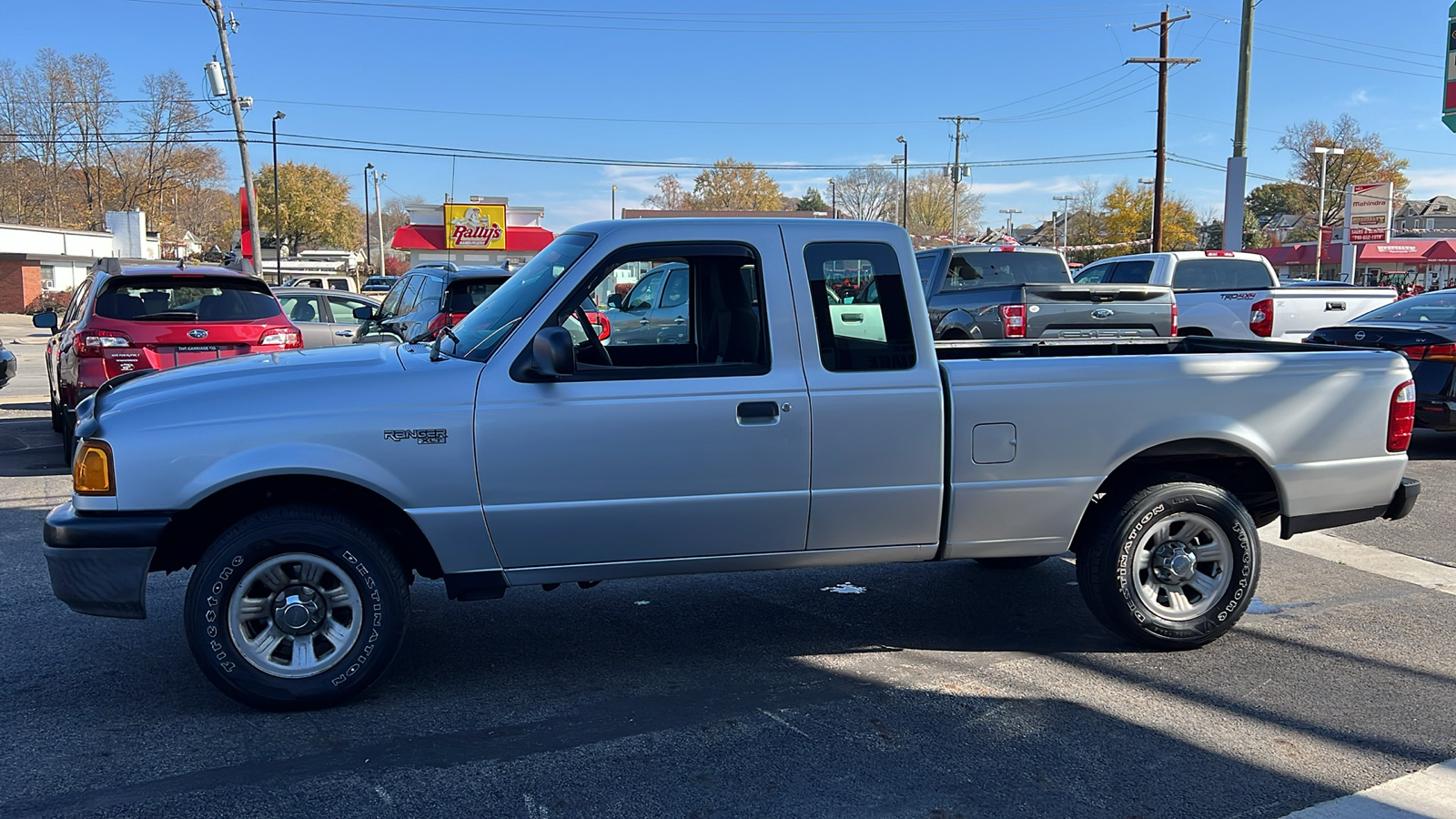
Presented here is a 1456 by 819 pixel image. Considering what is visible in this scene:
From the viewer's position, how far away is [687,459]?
4.37 m

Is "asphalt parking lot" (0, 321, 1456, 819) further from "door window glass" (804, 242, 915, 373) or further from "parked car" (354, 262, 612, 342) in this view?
"parked car" (354, 262, 612, 342)

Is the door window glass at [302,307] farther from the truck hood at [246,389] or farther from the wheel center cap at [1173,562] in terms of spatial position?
the wheel center cap at [1173,562]

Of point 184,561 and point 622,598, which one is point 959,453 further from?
point 184,561

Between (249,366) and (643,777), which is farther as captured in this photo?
(249,366)

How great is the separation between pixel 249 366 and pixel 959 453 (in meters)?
3.07

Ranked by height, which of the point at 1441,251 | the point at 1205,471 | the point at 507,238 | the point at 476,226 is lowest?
the point at 1205,471

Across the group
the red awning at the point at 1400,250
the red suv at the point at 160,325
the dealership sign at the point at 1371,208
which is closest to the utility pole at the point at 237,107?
the red suv at the point at 160,325

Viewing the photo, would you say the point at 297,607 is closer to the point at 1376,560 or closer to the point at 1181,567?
the point at 1181,567

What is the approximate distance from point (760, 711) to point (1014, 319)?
8176 millimetres

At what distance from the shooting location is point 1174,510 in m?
4.91

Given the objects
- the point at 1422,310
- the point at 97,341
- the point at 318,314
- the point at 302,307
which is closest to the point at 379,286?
the point at 302,307

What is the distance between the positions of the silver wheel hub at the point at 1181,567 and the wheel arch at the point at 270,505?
3.24 m

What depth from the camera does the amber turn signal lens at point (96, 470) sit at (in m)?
4.03

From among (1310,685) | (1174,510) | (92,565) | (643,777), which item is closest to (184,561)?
(92,565)
